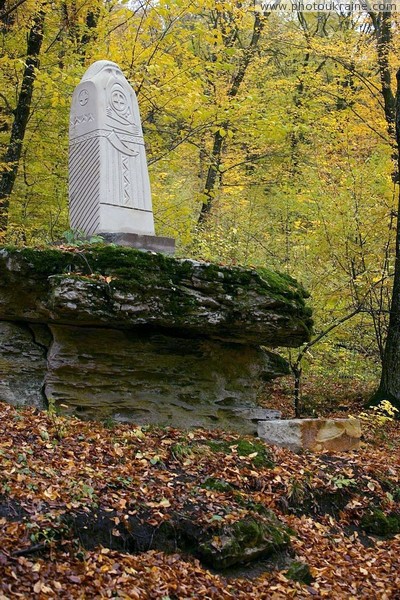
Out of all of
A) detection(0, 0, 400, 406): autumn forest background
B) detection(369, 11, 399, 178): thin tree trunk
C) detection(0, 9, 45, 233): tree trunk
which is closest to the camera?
detection(0, 0, 400, 406): autumn forest background

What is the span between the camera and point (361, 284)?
924cm

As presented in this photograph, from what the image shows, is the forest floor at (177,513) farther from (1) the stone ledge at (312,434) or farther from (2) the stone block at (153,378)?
(2) the stone block at (153,378)

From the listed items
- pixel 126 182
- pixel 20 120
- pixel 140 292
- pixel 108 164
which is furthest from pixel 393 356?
pixel 20 120

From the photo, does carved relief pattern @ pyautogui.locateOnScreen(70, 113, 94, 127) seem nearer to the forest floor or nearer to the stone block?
the stone block

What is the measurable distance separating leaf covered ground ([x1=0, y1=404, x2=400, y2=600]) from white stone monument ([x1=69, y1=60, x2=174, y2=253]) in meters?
2.44

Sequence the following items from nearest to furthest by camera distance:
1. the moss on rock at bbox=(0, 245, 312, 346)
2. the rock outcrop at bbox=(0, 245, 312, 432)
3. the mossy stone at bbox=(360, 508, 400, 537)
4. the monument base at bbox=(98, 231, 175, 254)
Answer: the mossy stone at bbox=(360, 508, 400, 537), the moss on rock at bbox=(0, 245, 312, 346), the rock outcrop at bbox=(0, 245, 312, 432), the monument base at bbox=(98, 231, 175, 254)

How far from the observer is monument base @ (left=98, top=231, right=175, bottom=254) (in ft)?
23.9

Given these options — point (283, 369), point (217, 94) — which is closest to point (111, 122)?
point (283, 369)

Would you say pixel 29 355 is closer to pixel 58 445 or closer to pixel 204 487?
→ pixel 58 445

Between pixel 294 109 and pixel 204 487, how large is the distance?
11.9 m

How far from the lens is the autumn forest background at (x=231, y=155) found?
1006 cm

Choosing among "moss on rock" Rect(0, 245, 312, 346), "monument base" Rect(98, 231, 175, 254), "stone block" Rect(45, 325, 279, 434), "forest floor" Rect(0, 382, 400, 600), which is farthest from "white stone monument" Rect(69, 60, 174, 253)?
"forest floor" Rect(0, 382, 400, 600)

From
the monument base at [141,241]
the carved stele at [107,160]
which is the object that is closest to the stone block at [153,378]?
the monument base at [141,241]

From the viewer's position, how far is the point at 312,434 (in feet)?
23.2
